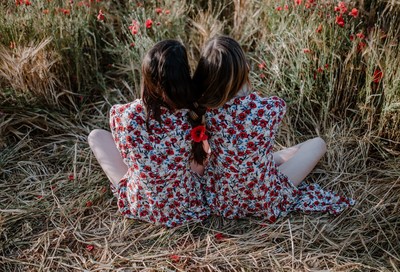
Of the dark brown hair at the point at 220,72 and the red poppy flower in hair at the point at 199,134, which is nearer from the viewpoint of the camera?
the dark brown hair at the point at 220,72

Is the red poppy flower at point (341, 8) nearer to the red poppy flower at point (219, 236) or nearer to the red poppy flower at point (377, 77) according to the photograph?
the red poppy flower at point (377, 77)

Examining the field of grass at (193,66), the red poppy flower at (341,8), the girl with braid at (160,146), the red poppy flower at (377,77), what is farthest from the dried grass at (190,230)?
the red poppy flower at (341,8)

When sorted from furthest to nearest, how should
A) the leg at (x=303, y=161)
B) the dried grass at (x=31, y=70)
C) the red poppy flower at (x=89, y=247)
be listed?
1. the dried grass at (x=31, y=70)
2. the leg at (x=303, y=161)
3. the red poppy flower at (x=89, y=247)

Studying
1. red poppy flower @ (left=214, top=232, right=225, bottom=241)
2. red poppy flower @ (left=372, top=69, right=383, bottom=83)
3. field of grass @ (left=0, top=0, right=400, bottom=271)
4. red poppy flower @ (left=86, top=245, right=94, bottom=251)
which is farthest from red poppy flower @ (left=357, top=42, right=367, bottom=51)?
red poppy flower @ (left=86, top=245, right=94, bottom=251)

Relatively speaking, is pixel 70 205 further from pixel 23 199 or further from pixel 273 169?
pixel 273 169

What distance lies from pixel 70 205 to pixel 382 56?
1.71 metres

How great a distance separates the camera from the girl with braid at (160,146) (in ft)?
5.39

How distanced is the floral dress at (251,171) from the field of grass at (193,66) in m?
0.07

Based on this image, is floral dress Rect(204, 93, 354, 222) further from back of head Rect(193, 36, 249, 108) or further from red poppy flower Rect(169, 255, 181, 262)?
red poppy flower Rect(169, 255, 181, 262)

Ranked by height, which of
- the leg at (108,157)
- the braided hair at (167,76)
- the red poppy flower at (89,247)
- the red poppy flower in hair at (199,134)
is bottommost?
the red poppy flower at (89,247)

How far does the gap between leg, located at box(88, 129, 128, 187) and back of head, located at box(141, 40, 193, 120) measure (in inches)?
20.5

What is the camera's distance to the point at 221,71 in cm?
163

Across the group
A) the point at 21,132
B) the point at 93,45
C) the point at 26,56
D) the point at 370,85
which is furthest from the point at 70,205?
the point at 370,85

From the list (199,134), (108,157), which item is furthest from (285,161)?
(108,157)
